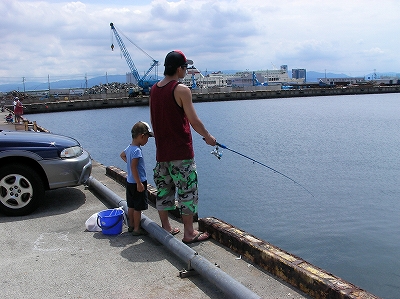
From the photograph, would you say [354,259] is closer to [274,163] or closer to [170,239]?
[170,239]

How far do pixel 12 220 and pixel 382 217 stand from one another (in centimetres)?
901

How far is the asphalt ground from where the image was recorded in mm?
3844

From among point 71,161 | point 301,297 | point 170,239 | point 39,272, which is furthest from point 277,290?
point 71,161

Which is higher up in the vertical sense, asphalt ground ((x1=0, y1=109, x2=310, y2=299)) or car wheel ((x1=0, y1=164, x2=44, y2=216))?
car wheel ((x1=0, y1=164, x2=44, y2=216))

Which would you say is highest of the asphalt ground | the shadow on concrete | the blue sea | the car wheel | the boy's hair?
the boy's hair

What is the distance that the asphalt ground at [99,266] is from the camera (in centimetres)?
384

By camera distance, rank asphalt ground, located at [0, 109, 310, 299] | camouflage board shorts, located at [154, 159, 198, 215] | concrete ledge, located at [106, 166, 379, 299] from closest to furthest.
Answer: concrete ledge, located at [106, 166, 379, 299] < asphalt ground, located at [0, 109, 310, 299] < camouflage board shorts, located at [154, 159, 198, 215]

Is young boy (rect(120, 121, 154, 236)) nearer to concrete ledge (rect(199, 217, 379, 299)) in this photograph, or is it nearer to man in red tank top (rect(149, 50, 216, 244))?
man in red tank top (rect(149, 50, 216, 244))

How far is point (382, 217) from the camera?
11523mm

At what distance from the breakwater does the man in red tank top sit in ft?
186

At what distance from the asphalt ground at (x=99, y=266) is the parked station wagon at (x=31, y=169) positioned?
27 cm

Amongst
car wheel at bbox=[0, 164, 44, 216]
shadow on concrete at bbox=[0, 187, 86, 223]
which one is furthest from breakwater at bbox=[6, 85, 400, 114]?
car wheel at bbox=[0, 164, 44, 216]

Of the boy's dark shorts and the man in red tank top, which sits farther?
the boy's dark shorts

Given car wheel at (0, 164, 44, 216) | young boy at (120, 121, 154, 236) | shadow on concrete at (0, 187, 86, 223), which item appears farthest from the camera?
shadow on concrete at (0, 187, 86, 223)
